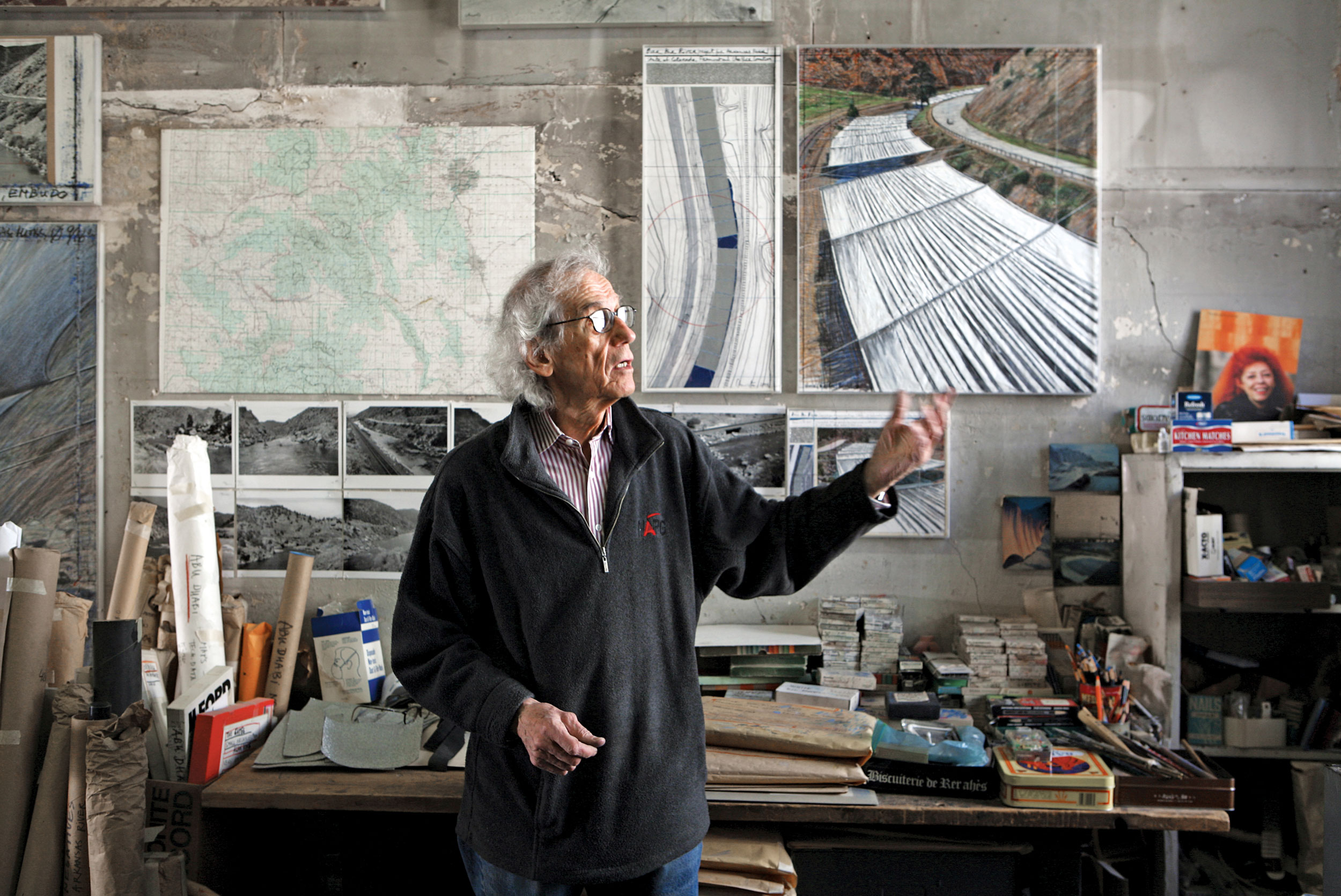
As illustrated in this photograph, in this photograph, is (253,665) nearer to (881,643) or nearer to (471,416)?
(471,416)

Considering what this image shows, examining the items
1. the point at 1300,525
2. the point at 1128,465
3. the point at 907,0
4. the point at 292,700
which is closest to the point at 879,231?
the point at 907,0

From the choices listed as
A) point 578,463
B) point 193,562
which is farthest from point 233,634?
point 578,463

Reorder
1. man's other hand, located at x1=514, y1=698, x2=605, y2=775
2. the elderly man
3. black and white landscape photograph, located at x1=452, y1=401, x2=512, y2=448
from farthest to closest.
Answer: black and white landscape photograph, located at x1=452, y1=401, x2=512, y2=448 < the elderly man < man's other hand, located at x1=514, y1=698, x2=605, y2=775

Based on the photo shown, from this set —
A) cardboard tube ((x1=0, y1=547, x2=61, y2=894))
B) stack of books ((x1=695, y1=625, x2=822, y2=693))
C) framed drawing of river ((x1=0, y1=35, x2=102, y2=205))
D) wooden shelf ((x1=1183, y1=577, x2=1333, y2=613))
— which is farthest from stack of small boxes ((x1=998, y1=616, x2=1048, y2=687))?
framed drawing of river ((x1=0, y1=35, x2=102, y2=205))

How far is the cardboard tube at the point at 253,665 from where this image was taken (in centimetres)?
267

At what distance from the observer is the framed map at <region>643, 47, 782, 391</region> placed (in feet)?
9.23

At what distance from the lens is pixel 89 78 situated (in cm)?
291

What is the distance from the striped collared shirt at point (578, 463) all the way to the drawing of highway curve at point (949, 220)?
1278 mm

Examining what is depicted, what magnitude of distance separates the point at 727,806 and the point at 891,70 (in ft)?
7.97

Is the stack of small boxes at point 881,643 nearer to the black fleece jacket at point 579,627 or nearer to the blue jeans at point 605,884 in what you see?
the black fleece jacket at point 579,627

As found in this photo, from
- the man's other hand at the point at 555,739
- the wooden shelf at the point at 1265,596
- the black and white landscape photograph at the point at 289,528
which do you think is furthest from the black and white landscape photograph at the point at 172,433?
the wooden shelf at the point at 1265,596

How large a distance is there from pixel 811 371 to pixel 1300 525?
1.75 meters

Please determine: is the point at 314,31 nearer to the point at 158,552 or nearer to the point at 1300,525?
the point at 158,552

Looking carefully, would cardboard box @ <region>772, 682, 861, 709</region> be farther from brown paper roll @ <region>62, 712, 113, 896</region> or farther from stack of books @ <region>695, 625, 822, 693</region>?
brown paper roll @ <region>62, 712, 113, 896</region>
